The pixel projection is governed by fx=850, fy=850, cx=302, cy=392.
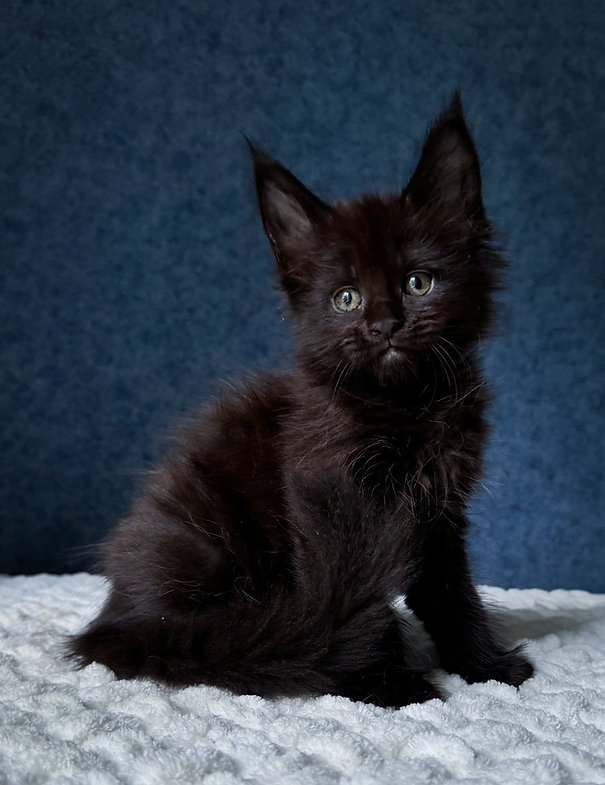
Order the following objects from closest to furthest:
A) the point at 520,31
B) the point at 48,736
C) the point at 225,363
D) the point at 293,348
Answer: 1. the point at 48,736
2. the point at 293,348
3. the point at 520,31
4. the point at 225,363

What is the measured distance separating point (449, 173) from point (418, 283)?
0.66 feet

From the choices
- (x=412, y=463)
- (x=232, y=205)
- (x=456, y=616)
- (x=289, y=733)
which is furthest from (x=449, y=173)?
(x=232, y=205)

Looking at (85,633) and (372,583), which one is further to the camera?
(85,633)

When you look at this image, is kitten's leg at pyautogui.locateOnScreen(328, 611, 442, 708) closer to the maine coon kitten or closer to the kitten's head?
the maine coon kitten

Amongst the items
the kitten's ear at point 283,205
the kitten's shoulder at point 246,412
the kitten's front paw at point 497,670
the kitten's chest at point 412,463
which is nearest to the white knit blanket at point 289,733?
the kitten's front paw at point 497,670

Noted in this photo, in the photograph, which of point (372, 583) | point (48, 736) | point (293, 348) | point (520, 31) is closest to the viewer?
point (48, 736)

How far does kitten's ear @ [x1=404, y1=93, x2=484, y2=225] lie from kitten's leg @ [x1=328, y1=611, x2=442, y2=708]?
23.3 inches

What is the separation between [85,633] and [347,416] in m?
0.52

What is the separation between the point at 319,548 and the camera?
1094 millimetres

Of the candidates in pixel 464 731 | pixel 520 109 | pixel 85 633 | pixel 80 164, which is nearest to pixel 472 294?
pixel 464 731

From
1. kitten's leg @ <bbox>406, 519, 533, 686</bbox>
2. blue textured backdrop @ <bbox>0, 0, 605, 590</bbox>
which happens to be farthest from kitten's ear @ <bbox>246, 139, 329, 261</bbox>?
blue textured backdrop @ <bbox>0, 0, 605, 590</bbox>

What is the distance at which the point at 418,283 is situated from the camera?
46.7 inches

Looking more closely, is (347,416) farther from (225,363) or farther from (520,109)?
(520,109)

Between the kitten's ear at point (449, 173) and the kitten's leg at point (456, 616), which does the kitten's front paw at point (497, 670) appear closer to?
the kitten's leg at point (456, 616)
